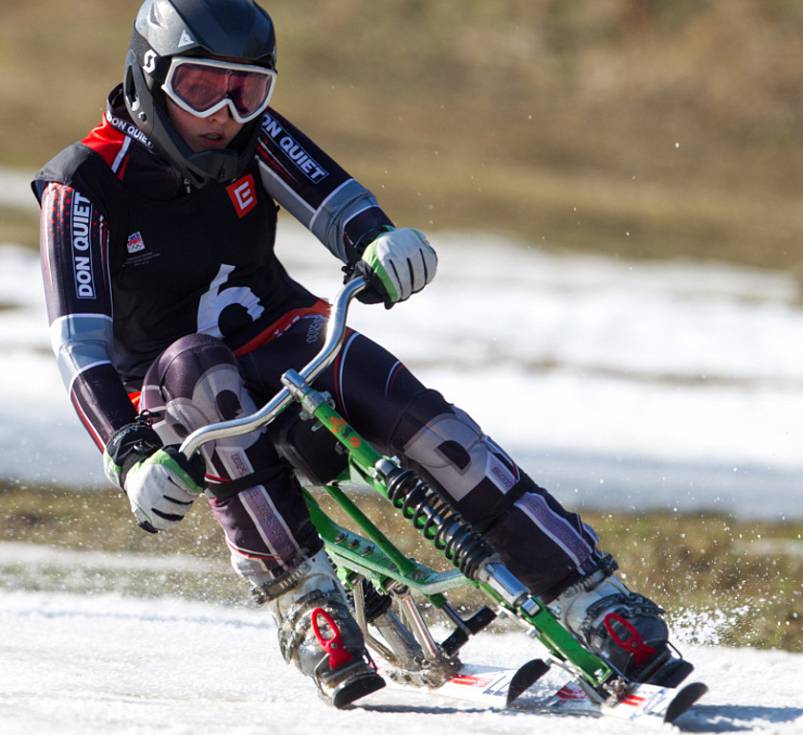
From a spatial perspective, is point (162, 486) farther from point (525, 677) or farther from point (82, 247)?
point (525, 677)

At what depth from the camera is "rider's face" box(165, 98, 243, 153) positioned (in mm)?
Answer: 4207

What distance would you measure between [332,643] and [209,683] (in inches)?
27.3

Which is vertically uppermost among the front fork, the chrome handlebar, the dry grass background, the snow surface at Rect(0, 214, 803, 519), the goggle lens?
the goggle lens

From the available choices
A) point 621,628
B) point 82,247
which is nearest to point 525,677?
point 621,628

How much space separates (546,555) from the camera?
3.85 metres

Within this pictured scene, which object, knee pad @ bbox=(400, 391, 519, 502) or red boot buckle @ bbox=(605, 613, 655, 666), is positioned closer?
red boot buckle @ bbox=(605, 613, 655, 666)

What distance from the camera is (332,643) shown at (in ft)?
12.7

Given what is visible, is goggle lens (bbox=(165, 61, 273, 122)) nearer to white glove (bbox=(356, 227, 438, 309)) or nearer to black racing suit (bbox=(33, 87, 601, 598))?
black racing suit (bbox=(33, 87, 601, 598))

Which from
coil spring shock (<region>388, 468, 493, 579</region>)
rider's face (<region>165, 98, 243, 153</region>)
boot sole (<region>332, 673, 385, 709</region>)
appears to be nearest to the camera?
coil spring shock (<region>388, 468, 493, 579</region>)

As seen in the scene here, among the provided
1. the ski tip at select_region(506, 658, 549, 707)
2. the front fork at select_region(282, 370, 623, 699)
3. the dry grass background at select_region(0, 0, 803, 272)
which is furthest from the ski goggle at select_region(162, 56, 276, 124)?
the dry grass background at select_region(0, 0, 803, 272)

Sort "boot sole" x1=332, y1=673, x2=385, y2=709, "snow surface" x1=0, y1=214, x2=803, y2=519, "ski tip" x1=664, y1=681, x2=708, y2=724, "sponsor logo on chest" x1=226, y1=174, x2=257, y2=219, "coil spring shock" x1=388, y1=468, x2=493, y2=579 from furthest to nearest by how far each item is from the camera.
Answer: "snow surface" x1=0, y1=214, x2=803, y2=519 < "sponsor logo on chest" x1=226, y1=174, x2=257, y2=219 < "boot sole" x1=332, y1=673, x2=385, y2=709 < "coil spring shock" x1=388, y1=468, x2=493, y2=579 < "ski tip" x1=664, y1=681, x2=708, y2=724

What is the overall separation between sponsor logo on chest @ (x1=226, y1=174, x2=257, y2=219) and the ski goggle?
12.2 inches

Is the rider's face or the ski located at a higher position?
the rider's face

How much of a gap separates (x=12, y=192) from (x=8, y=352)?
7.31 metres
